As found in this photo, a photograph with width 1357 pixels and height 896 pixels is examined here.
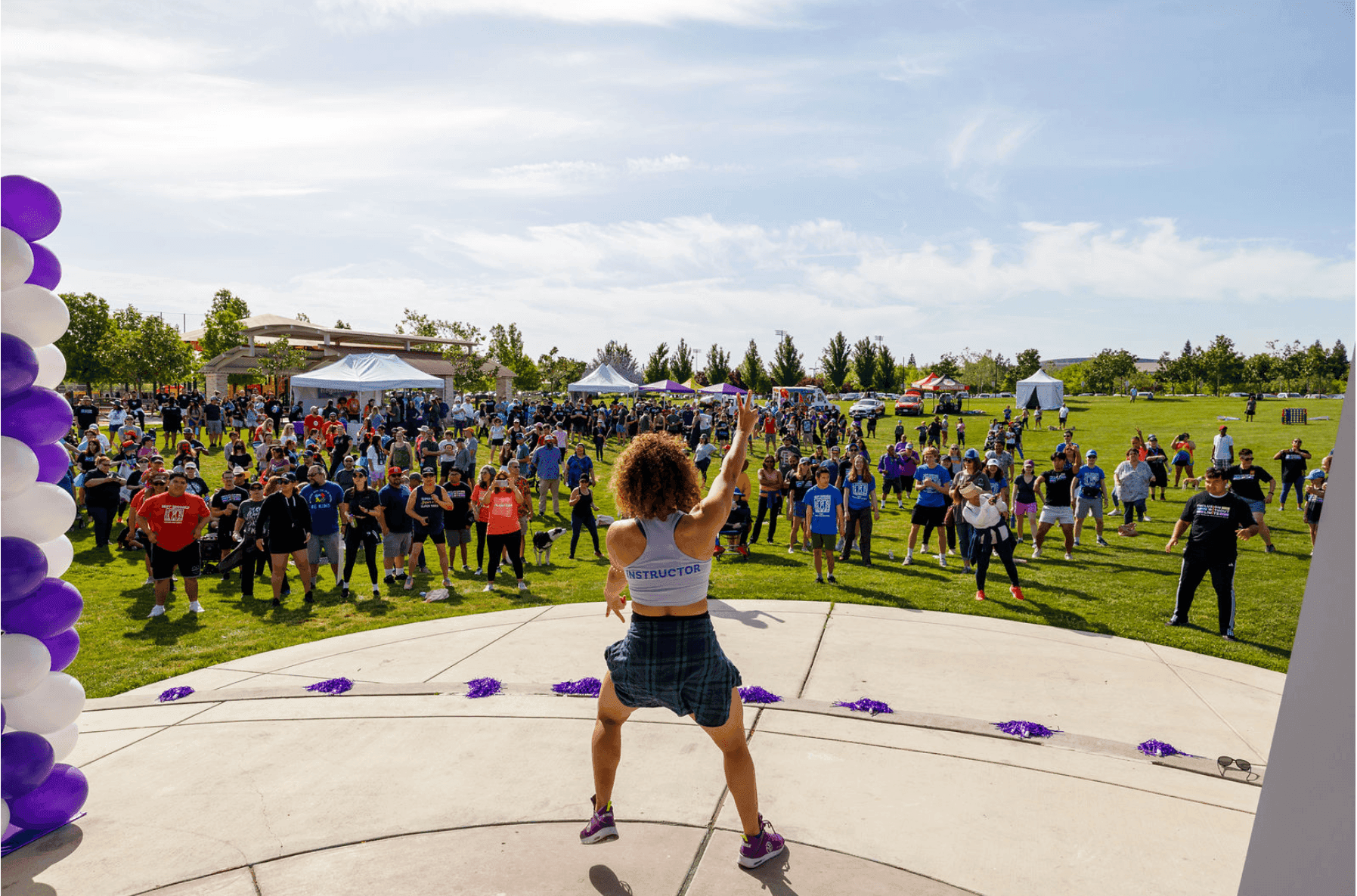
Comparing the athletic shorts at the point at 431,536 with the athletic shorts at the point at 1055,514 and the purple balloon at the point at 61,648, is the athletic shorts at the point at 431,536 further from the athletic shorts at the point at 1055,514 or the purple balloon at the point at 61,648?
the athletic shorts at the point at 1055,514

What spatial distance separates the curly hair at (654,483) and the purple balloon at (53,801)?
3.28 m

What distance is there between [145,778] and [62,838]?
662 millimetres

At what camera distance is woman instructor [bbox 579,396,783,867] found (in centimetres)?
324

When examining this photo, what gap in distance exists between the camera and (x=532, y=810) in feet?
13.3

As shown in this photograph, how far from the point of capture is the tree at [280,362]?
43156 mm

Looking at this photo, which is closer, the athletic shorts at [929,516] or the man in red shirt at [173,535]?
the man in red shirt at [173,535]

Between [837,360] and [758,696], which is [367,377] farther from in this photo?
[837,360]

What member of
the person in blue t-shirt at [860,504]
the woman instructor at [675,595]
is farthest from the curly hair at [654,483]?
the person in blue t-shirt at [860,504]

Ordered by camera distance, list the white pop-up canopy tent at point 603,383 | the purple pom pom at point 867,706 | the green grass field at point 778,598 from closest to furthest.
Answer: the purple pom pom at point 867,706 → the green grass field at point 778,598 → the white pop-up canopy tent at point 603,383

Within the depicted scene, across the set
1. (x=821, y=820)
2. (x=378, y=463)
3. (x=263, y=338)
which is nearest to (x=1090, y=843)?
(x=821, y=820)

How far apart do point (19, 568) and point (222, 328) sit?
65.2 meters

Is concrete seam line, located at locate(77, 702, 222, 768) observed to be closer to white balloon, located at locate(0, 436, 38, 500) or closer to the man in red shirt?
white balloon, located at locate(0, 436, 38, 500)

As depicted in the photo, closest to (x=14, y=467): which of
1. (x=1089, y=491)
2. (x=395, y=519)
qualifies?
(x=395, y=519)

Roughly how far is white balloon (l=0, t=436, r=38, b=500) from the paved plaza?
180 cm
